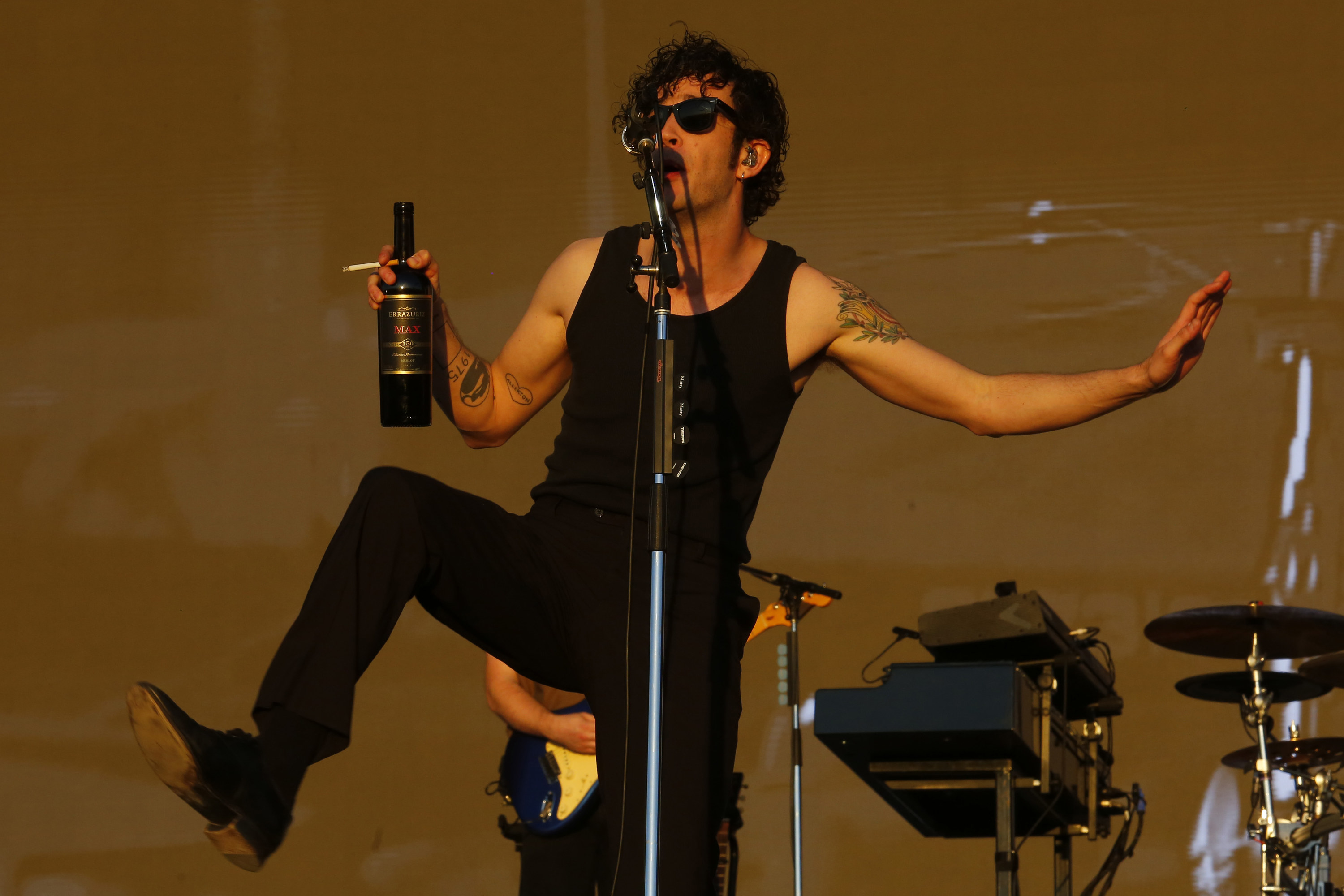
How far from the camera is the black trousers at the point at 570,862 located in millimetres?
4109

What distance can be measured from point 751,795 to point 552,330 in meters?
3.15

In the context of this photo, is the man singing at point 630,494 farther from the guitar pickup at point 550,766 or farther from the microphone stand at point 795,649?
the microphone stand at point 795,649

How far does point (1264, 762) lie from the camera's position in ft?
14.1

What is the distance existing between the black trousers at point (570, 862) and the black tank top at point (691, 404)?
1.95 meters

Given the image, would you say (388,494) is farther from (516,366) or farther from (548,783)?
(548,783)

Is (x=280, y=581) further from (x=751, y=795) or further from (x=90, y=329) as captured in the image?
(x=751, y=795)

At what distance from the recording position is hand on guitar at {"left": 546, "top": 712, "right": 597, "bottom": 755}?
429cm

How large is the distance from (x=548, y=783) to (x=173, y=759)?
2612 millimetres

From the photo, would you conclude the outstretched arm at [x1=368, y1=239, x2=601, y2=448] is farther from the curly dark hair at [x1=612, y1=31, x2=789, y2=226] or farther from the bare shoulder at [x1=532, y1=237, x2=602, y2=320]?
the curly dark hair at [x1=612, y1=31, x2=789, y2=226]

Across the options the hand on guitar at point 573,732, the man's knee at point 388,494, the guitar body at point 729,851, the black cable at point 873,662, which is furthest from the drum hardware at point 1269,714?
the man's knee at point 388,494

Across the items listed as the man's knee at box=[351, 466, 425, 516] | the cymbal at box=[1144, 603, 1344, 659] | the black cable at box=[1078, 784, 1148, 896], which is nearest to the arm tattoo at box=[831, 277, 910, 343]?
the man's knee at box=[351, 466, 425, 516]

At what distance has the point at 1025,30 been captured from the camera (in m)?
5.60

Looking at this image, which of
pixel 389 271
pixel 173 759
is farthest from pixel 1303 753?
pixel 173 759

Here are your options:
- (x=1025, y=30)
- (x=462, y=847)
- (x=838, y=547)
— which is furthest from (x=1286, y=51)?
(x=462, y=847)
